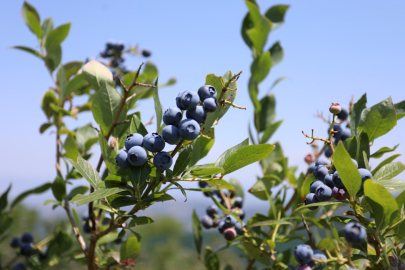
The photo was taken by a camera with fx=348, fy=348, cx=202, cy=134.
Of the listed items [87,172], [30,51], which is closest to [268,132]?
[87,172]

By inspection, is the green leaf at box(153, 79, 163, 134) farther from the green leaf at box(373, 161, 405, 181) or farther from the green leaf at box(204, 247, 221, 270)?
the green leaf at box(204, 247, 221, 270)

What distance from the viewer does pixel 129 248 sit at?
55.7 inches

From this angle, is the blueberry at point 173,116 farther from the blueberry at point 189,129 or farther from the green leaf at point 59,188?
the green leaf at point 59,188

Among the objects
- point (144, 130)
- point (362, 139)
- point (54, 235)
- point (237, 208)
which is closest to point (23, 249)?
point (54, 235)

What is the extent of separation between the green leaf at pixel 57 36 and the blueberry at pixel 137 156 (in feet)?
3.77

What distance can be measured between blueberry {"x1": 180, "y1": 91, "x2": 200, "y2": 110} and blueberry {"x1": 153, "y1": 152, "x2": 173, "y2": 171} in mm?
133

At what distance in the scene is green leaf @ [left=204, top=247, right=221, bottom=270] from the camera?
5.27 feet

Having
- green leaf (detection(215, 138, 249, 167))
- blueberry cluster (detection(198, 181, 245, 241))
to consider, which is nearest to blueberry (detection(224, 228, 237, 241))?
blueberry cluster (detection(198, 181, 245, 241))

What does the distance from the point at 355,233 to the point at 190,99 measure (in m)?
0.49

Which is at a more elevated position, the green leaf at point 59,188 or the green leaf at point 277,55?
the green leaf at point 277,55

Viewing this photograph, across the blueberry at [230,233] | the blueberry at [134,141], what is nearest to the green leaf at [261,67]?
the blueberry at [230,233]

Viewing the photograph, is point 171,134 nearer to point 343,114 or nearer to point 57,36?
point 343,114

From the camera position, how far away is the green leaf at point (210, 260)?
5.27 feet

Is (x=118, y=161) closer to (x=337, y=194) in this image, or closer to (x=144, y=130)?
(x=144, y=130)
